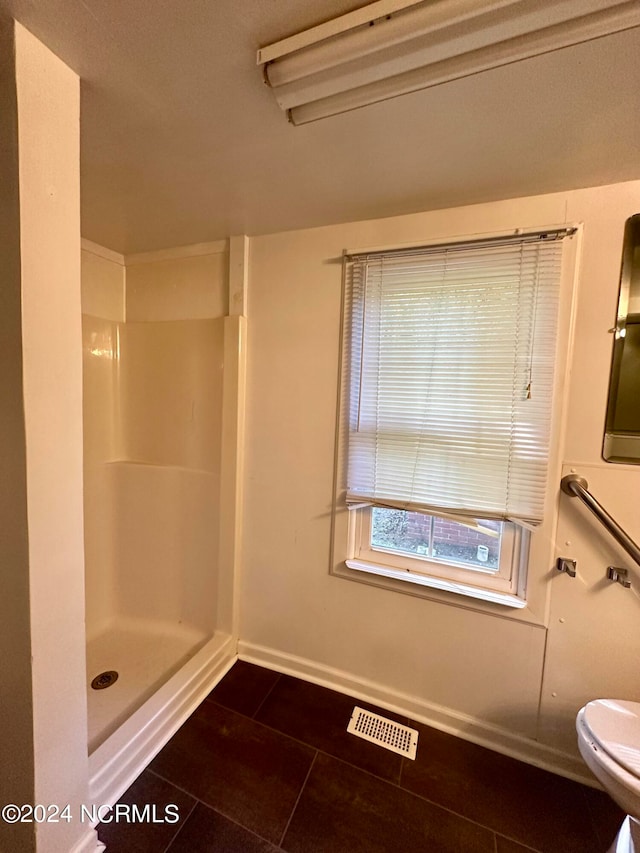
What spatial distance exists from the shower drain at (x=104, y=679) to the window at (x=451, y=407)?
1372mm

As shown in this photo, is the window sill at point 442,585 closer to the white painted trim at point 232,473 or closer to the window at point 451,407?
the window at point 451,407

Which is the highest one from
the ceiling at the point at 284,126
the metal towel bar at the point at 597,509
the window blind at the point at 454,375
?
the ceiling at the point at 284,126

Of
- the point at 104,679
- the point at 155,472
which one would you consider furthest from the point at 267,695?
the point at 155,472

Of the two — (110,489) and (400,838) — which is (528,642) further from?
(110,489)

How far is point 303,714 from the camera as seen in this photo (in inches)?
56.0

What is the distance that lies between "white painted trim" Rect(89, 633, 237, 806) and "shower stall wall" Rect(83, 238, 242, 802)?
0.06ft

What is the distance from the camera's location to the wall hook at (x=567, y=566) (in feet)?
3.92

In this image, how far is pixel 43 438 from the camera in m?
0.78

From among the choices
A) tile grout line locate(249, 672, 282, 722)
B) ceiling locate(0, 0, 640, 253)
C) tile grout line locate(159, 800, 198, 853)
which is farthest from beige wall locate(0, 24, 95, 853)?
tile grout line locate(249, 672, 282, 722)

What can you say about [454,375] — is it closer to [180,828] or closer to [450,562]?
[450,562]

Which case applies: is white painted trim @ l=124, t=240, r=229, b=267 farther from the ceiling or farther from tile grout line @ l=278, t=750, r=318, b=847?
tile grout line @ l=278, t=750, r=318, b=847

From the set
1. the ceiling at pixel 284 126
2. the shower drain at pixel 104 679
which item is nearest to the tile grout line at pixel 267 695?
the shower drain at pixel 104 679

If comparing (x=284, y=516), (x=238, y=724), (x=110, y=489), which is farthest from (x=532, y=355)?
(x=110, y=489)

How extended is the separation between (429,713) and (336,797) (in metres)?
0.51
